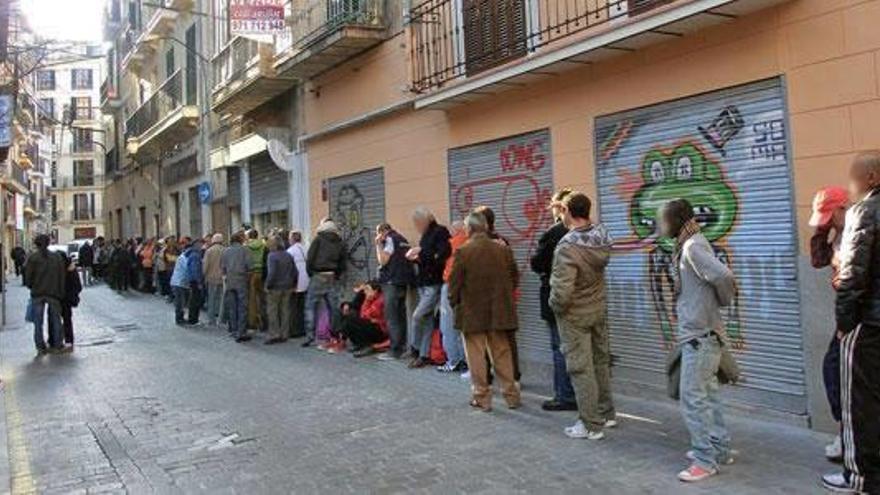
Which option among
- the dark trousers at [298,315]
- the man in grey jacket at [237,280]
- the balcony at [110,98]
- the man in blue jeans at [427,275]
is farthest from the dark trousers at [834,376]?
the balcony at [110,98]

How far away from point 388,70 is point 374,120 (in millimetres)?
812

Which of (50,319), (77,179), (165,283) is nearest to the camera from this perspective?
(50,319)

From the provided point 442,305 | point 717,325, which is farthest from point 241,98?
point 717,325

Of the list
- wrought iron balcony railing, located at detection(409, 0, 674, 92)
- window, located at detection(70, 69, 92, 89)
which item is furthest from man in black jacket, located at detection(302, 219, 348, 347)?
window, located at detection(70, 69, 92, 89)

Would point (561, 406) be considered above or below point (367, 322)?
below

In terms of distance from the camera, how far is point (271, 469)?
19.9ft

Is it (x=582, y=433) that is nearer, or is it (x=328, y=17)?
(x=582, y=433)

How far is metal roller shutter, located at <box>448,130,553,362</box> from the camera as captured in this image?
924 cm

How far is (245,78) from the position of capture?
16.2m

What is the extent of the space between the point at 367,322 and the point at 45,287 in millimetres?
4948

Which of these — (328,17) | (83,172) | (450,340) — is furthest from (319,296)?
(83,172)

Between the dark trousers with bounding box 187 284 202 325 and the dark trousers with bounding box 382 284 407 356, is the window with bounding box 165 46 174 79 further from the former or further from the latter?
the dark trousers with bounding box 382 284 407 356

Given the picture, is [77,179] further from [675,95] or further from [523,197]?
[675,95]

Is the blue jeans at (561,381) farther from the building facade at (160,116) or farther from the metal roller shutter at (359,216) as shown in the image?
the building facade at (160,116)
